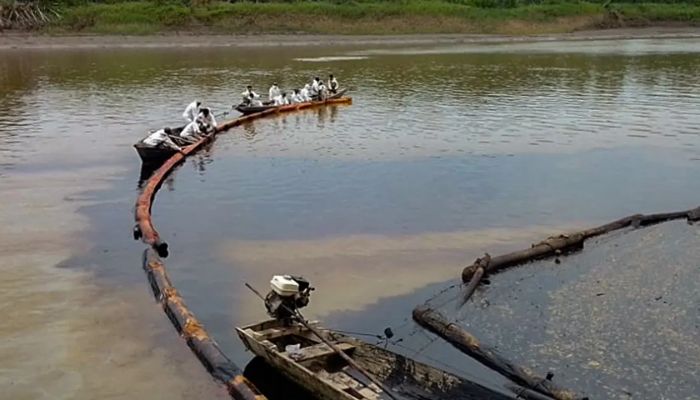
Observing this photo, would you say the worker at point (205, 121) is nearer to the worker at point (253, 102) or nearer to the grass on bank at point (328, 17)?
the worker at point (253, 102)

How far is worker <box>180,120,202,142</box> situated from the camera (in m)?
25.1

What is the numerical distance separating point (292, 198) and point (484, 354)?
9465mm

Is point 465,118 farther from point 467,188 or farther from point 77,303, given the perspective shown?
point 77,303

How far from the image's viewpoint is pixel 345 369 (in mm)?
9234

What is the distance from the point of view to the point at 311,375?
8.73 metres

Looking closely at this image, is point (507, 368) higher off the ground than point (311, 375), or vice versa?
point (311, 375)

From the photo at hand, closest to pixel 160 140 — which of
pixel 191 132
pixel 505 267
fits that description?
pixel 191 132

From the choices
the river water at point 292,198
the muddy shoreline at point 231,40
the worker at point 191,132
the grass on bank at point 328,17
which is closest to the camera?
the river water at point 292,198

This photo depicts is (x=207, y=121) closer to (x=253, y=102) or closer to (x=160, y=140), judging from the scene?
(x=160, y=140)

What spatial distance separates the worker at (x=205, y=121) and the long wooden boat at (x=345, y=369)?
17.0 m

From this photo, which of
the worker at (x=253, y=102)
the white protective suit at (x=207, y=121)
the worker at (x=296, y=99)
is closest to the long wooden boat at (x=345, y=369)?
the white protective suit at (x=207, y=121)

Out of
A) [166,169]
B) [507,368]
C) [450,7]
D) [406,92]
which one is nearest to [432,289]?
[507,368]

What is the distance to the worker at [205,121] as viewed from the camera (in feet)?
85.4

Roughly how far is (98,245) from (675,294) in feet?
35.6
